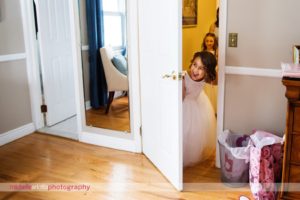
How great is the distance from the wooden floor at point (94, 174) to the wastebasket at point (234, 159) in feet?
0.24

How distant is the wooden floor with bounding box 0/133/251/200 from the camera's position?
254 cm

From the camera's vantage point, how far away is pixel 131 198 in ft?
8.14

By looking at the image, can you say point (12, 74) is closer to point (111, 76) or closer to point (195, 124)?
point (111, 76)

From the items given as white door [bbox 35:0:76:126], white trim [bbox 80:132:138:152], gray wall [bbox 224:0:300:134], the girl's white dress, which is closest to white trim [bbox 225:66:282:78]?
gray wall [bbox 224:0:300:134]

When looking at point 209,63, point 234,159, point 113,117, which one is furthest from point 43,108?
point 234,159

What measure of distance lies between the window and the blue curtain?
0.25 ft

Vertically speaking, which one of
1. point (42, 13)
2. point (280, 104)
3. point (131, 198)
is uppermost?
point (42, 13)

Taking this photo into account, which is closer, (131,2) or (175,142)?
(175,142)

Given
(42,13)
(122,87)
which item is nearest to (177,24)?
(122,87)

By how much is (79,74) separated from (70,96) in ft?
3.51

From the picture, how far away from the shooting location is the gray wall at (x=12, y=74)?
3465 millimetres

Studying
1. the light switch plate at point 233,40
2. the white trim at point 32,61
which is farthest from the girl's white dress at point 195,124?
the white trim at point 32,61

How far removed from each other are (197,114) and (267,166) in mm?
842

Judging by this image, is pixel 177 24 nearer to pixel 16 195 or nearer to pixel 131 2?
pixel 131 2
